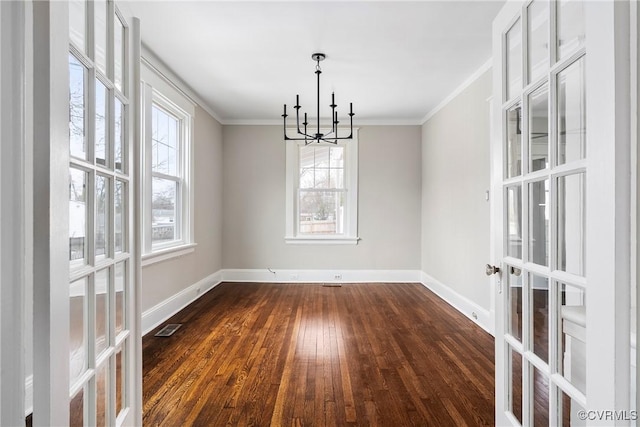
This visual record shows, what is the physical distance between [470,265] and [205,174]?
3.56m

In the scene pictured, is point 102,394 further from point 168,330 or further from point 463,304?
point 463,304

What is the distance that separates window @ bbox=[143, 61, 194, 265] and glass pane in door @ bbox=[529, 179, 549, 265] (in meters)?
2.90

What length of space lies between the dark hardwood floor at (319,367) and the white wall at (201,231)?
1.27 feet

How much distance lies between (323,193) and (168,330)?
9.90ft

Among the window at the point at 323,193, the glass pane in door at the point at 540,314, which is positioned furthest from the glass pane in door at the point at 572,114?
the window at the point at 323,193

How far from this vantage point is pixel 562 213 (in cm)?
105

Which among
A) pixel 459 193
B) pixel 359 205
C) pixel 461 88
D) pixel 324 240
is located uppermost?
pixel 461 88

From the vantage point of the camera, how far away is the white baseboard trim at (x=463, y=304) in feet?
10.2

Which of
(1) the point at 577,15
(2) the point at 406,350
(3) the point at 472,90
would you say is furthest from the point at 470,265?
(1) the point at 577,15

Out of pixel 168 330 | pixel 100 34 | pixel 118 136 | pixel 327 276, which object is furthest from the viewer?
pixel 327 276

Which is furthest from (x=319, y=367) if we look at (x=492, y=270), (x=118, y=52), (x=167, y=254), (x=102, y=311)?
(x=118, y=52)

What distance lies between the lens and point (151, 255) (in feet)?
9.81

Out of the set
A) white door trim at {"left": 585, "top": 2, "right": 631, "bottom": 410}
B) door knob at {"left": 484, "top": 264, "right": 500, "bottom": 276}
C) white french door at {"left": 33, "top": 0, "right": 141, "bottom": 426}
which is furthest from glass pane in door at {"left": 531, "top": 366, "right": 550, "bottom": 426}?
white french door at {"left": 33, "top": 0, "right": 141, "bottom": 426}

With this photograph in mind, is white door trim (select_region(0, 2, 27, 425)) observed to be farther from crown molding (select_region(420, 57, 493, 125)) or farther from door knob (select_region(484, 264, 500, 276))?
crown molding (select_region(420, 57, 493, 125))
